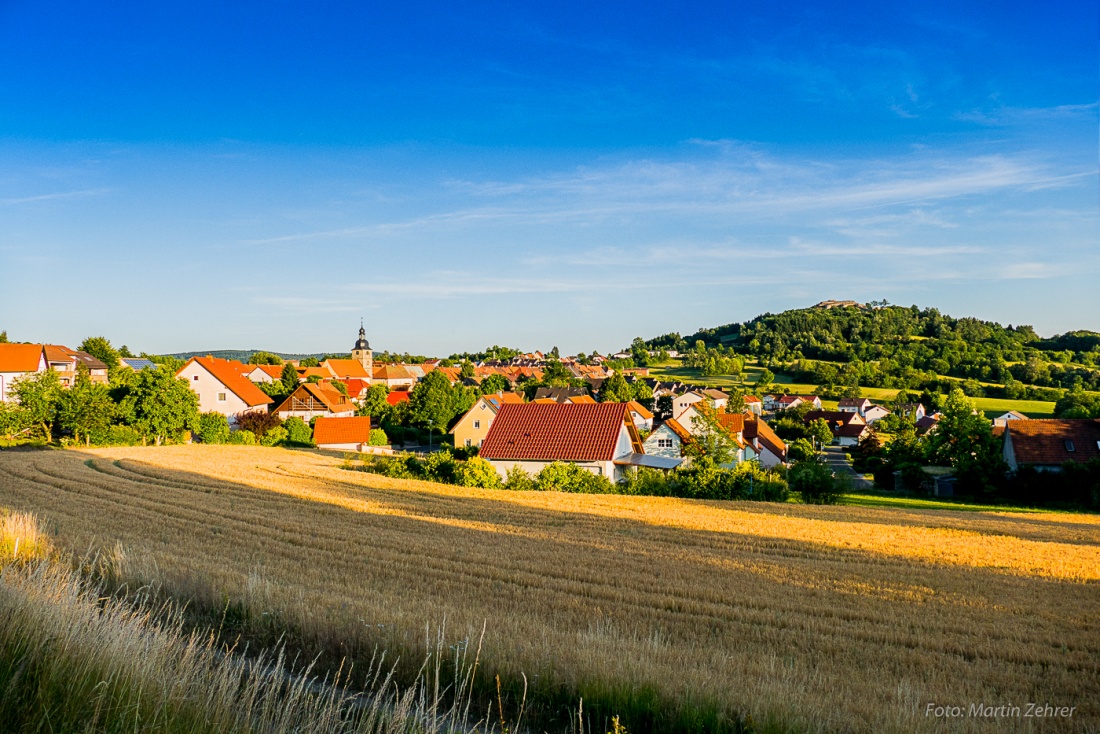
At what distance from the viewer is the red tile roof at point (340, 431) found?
60344mm

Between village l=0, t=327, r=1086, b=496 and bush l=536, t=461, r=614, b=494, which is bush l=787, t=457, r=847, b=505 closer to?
village l=0, t=327, r=1086, b=496

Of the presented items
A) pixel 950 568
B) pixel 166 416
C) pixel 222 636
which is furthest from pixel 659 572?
pixel 166 416

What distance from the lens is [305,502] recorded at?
24625 millimetres

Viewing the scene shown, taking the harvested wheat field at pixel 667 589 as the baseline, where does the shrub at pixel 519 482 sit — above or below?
below

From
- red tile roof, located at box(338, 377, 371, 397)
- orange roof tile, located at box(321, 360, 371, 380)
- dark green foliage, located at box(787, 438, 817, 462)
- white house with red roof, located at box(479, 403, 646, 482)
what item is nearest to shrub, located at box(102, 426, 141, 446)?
white house with red roof, located at box(479, 403, 646, 482)

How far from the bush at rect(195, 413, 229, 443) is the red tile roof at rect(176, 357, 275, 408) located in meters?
13.7

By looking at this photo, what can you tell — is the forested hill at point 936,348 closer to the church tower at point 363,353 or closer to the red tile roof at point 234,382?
the church tower at point 363,353

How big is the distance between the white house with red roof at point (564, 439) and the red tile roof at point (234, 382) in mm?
38478

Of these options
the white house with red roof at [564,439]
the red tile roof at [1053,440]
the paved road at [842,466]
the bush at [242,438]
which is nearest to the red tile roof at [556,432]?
the white house with red roof at [564,439]

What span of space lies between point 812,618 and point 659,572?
401 centimetres

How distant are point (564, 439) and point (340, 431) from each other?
→ 95.9 ft

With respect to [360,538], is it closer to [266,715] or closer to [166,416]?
[266,715]

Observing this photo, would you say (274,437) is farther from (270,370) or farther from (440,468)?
(270,370)

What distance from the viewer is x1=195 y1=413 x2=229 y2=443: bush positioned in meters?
54.7
